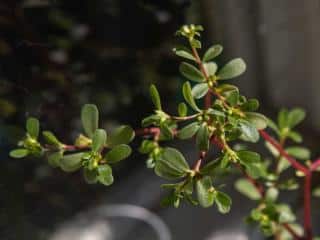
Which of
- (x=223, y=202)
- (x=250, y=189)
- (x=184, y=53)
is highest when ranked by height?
(x=184, y=53)

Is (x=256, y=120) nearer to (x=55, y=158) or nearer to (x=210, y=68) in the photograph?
(x=210, y=68)

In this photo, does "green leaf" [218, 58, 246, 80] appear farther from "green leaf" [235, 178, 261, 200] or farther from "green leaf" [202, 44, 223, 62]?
"green leaf" [235, 178, 261, 200]

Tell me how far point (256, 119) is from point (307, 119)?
41cm

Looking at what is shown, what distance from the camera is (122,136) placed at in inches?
19.8

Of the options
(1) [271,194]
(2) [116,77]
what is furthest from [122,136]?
(2) [116,77]

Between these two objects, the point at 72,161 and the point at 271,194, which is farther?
the point at 271,194

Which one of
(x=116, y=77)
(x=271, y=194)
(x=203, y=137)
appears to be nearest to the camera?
(x=203, y=137)

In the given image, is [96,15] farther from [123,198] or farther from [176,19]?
[123,198]

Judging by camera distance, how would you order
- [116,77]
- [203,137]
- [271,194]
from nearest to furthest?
[203,137] → [271,194] → [116,77]

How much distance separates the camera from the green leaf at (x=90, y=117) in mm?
501

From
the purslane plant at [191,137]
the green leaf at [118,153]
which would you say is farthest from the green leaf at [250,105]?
the green leaf at [118,153]

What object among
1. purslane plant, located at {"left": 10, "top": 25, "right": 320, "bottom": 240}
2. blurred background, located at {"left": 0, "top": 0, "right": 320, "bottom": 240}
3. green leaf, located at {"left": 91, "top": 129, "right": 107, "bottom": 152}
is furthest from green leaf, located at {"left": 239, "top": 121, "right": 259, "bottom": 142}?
blurred background, located at {"left": 0, "top": 0, "right": 320, "bottom": 240}

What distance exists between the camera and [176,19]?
717mm

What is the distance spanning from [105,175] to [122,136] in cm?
4
